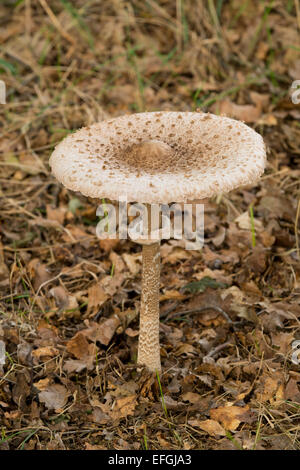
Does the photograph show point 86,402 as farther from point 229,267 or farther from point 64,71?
point 64,71

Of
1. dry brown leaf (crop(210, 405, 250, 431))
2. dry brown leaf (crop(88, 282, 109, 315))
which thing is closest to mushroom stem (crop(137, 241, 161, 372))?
dry brown leaf (crop(210, 405, 250, 431))

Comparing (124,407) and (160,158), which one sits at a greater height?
(160,158)

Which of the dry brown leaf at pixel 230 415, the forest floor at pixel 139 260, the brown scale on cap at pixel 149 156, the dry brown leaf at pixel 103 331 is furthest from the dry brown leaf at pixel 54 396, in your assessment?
the brown scale on cap at pixel 149 156

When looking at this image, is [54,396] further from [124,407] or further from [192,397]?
[192,397]

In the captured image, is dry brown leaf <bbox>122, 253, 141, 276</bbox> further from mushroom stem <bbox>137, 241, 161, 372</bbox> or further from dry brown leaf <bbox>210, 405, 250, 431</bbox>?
dry brown leaf <bbox>210, 405, 250, 431</bbox>

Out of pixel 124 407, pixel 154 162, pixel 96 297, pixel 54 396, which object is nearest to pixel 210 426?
pixel 124 407
